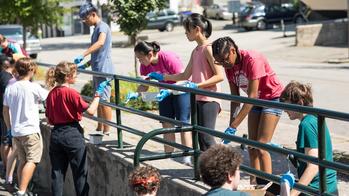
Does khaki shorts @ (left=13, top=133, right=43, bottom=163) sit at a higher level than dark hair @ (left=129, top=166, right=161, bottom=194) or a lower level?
lower

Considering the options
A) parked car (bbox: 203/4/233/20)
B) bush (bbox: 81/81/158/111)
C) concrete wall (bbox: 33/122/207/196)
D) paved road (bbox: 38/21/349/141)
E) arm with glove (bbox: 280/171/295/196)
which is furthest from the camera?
parked car (bbox: 203/4/233/20)

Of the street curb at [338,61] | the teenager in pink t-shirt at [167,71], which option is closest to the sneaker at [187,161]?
the teenager in pink t-shirt at [167,71]

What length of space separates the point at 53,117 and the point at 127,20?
9.67 meters

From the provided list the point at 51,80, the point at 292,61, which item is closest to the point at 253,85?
the point at 51,80

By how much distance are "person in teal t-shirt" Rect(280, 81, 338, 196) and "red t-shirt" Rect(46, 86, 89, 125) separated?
8.73ft

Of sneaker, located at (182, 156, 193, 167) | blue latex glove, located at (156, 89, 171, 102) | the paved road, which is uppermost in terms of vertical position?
blue latex glove, located at (156, 89, 171, 102)

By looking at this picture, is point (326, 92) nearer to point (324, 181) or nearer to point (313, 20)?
point (324, 181)

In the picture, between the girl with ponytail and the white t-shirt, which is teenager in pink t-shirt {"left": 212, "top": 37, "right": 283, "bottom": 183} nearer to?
the girl with ponytail

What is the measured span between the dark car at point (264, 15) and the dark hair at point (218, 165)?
4440cm

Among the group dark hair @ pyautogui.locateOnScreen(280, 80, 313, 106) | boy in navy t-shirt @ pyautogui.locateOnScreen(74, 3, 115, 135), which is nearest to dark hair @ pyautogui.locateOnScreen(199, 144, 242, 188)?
dark hair @ pyautogui.locateOnScreen(280, 80, 313, 106)

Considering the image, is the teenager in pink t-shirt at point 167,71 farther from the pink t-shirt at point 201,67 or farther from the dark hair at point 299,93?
the dark hair at point 299,93

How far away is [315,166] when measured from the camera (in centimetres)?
513

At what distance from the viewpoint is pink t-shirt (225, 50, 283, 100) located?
640cm

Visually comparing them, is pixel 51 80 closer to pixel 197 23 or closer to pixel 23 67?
pixel 23 67
